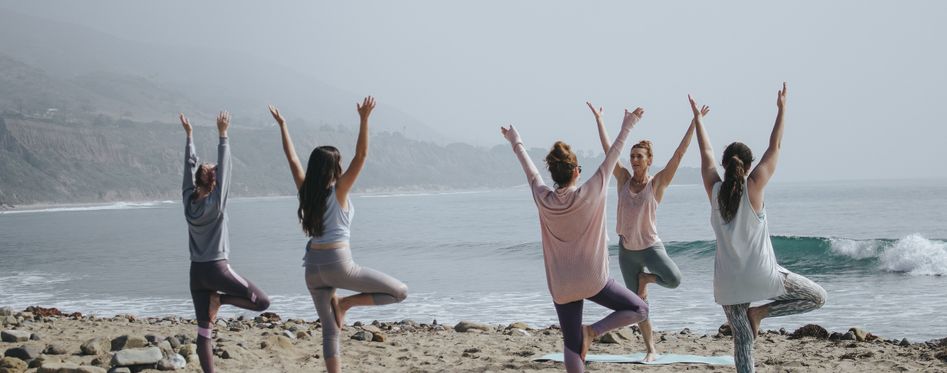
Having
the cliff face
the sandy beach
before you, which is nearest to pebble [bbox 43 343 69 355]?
the sandy beach

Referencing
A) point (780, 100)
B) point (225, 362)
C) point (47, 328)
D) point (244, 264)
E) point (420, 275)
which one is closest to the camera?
point (780, 100)

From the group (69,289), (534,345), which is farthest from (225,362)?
(69,289)

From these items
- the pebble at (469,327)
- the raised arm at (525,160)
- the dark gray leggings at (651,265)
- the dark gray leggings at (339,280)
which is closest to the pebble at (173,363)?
the dark gray leggings at (339,280)

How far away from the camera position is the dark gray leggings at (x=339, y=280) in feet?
17.4

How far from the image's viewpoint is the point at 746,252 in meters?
5.05

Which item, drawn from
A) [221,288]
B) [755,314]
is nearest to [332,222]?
[221,288]

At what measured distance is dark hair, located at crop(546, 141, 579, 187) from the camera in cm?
509

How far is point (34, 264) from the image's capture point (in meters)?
26.6

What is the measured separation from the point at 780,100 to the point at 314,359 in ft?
16.0

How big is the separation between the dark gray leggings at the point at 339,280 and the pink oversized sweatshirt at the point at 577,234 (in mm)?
986

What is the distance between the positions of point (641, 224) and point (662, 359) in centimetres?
150

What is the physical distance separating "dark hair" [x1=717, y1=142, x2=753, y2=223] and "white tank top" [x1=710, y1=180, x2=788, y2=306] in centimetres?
3

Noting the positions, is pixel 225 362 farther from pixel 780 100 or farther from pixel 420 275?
pixel 420 275

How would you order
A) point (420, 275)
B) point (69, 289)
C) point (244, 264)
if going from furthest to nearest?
point (244, 264) < point (420, 275) < point (69, 289)
